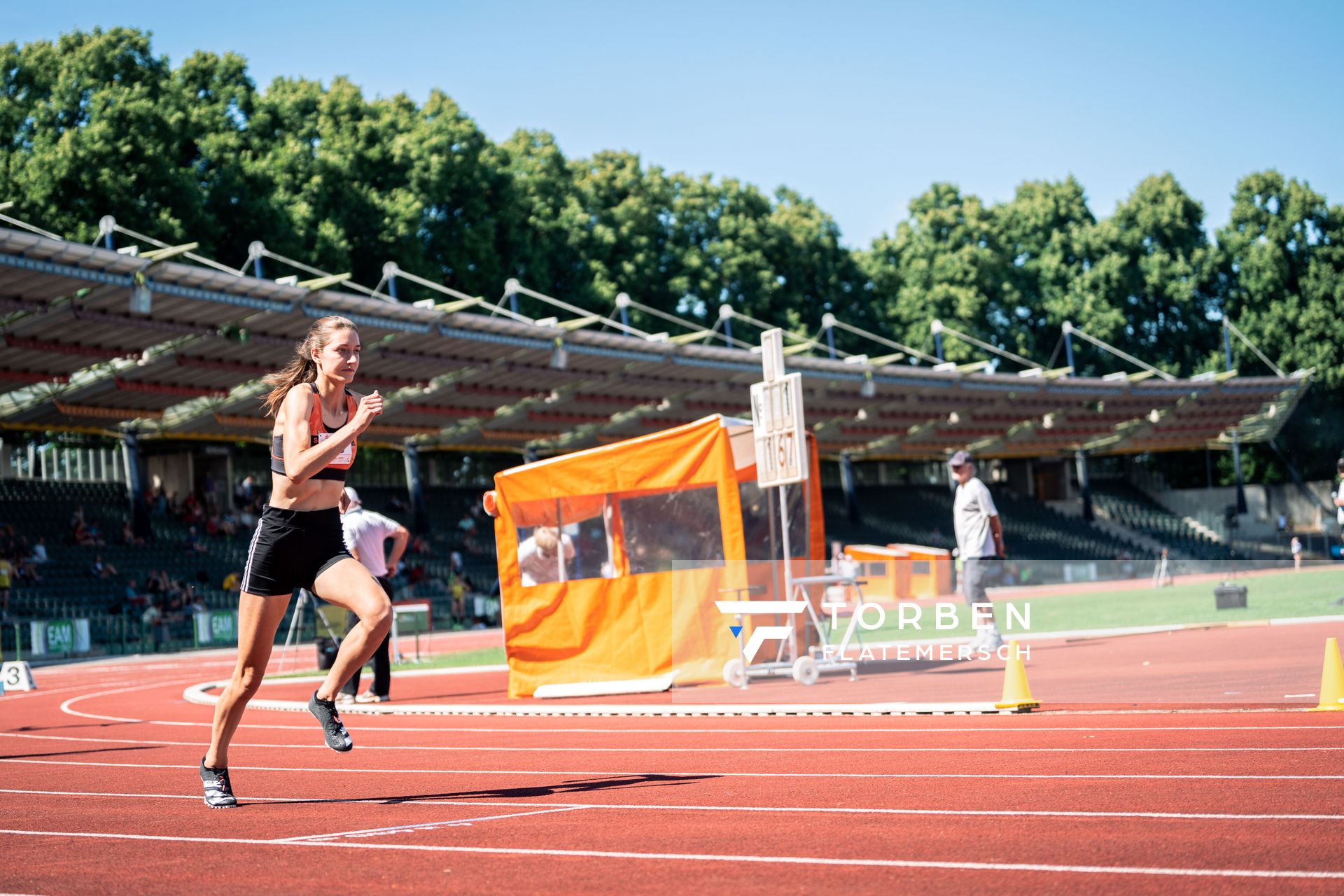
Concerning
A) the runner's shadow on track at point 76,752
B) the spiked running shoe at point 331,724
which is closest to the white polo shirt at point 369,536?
the runner's shadow on track at point 76,752

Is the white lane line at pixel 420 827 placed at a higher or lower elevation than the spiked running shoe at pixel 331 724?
lower

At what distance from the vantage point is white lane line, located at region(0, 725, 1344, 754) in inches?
275

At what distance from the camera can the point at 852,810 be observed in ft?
18.4

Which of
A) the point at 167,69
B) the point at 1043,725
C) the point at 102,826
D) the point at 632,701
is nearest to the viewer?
the point at 102,826

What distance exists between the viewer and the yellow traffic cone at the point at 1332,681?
27.9ft

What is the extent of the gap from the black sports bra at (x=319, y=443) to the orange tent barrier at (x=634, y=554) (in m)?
6.34

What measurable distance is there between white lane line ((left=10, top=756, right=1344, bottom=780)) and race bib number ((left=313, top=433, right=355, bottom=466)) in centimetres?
213

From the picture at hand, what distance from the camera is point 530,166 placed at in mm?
56531

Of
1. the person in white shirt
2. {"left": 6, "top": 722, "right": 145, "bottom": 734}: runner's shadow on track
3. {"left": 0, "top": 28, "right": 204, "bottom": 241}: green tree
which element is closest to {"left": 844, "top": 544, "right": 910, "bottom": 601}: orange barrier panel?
the person in white shirt

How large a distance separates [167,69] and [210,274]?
51.5ft

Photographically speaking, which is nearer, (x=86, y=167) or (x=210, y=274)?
(x=210, y=274)

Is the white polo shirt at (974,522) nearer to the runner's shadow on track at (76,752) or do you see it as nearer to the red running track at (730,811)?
the red running track at (730,811)

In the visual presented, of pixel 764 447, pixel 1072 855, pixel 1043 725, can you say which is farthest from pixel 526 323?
pixel 1072 855

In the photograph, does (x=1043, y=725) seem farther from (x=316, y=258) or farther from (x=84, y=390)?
(x=316, y=258)
